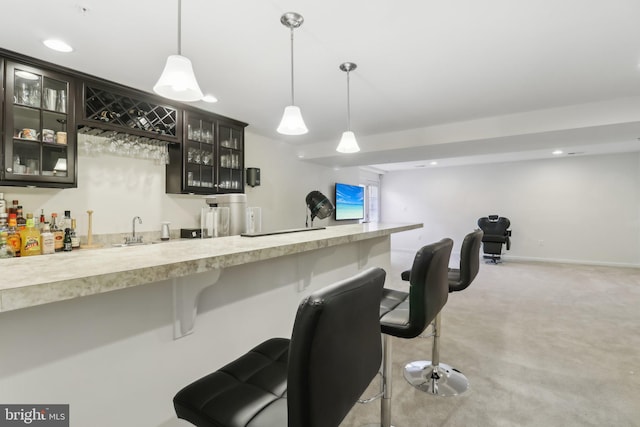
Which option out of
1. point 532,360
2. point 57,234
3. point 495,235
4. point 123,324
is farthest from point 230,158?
point 495,235

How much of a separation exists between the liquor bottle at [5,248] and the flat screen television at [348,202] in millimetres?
4719

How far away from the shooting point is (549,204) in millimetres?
6699

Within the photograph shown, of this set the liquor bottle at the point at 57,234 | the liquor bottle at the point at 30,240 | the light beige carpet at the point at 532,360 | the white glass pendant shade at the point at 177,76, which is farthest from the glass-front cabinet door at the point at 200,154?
the light beige carpet at the point at 532,360

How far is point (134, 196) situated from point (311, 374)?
10.6 ft

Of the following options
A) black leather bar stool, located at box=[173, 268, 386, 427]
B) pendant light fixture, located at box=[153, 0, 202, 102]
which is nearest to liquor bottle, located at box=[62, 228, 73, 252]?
pendant light fixture, located at box=[153, 0, 202, 102]

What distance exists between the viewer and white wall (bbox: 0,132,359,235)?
268 centimetres

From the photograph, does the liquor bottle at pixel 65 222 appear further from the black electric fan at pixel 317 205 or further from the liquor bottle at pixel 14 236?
the black electric fan at pixel 317 205

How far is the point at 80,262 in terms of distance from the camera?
2.65 ft

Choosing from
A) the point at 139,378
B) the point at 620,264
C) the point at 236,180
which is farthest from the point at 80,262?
the point at 620,264

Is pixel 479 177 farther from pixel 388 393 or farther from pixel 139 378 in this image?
pixel 139 378

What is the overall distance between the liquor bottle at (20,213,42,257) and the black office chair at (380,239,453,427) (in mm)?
2669

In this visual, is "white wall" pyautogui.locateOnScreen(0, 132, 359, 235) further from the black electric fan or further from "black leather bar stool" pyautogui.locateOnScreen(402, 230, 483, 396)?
"black leather bar stool" pyautogui.locateOnScreen(402, 230, 483, 396)

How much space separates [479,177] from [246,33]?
6969 mm

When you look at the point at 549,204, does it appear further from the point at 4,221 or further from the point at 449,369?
the point at 4,221
